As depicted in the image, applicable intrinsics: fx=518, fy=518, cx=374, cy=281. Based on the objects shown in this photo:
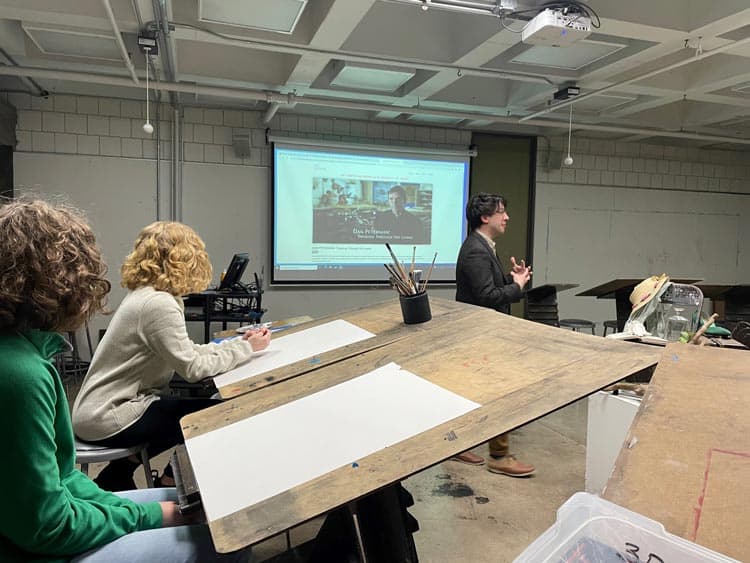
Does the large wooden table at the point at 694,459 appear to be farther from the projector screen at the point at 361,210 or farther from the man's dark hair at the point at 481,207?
the projector screen at the point at 361,210

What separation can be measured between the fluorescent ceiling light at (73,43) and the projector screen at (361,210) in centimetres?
178

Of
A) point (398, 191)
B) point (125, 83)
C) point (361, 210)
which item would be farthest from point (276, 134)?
point (125, 83)

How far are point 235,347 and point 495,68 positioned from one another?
3.13m

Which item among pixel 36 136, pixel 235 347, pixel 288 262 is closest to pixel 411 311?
pixel 235 347

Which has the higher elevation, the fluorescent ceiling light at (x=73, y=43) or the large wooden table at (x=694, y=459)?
the fluorescent ceiling light at (x=73, y=43)

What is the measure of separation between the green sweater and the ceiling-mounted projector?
99.6 inches

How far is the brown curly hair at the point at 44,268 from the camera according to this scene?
958 mm

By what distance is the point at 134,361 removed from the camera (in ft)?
5.75

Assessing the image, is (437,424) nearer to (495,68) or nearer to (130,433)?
(130,433)

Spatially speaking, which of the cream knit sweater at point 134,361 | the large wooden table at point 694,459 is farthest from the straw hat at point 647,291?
the cream knit sweater at point 134,361

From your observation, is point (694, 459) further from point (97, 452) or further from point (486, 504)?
point (486, 504)

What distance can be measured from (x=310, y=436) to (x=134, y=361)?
952 mm

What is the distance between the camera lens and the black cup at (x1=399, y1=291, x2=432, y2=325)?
185 centimetres

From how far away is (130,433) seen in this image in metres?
1.72
